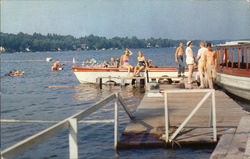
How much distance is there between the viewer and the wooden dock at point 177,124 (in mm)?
8398

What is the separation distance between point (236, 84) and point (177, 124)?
8.70 m

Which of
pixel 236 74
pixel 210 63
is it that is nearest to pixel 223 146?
pixel 210 63

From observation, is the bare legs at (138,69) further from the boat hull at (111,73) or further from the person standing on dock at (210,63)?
the person standing on dock at (210,63)

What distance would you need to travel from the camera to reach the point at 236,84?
57.8ft

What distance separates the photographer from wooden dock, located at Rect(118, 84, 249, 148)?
840cm

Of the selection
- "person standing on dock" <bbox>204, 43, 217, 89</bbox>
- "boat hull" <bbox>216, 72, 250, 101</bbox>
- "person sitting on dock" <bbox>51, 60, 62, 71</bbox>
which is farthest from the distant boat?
"person sitting on dock" <bbox>51, 60, 62, 71</bbox>

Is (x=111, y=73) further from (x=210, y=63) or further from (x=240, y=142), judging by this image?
(x=240, y=142)

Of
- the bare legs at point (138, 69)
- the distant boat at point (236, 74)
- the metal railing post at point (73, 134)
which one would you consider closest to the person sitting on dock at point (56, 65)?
the bare legs at point (138, 69)

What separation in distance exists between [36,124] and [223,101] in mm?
6546

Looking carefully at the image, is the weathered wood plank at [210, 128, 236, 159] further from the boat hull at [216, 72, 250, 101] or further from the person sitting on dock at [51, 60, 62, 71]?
the person sitting on dock at [51, 60, 62, 71]

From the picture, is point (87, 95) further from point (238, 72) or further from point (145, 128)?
point (145, 128)

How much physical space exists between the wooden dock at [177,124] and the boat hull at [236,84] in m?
2.86

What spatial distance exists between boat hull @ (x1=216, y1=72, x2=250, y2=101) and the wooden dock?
286cm

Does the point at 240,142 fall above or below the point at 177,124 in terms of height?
above
